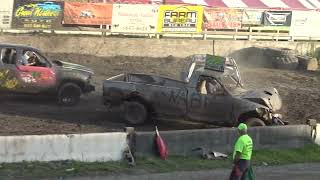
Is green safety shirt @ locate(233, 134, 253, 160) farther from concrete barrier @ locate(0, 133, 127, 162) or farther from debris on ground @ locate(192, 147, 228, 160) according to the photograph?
concrete barrier @ locate(0, 133, 127, 162)

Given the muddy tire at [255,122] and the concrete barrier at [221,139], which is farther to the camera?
the muddy tire at [255,122]

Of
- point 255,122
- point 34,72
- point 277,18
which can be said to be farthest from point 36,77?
point 277,18

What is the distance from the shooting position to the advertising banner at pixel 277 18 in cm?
3431

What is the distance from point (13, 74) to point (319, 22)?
2190 centimetres

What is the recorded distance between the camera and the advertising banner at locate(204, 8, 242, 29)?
32.4m

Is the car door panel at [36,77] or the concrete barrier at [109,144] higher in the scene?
the car door panel at [36,77]

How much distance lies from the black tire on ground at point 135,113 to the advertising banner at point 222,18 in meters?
15.9

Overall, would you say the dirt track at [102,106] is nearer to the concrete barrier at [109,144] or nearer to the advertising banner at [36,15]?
the concrete barrier at [109,144]

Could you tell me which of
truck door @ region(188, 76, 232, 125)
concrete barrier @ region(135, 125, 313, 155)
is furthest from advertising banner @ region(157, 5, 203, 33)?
concrete barrier @ region(135, 125, 313, 155)

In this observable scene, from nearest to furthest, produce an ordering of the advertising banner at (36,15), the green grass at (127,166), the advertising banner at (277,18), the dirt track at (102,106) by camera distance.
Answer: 1. the green grass at (127,166)
2. the dirt track at (102,106)
3. the advertising banner at (36,15)
4. the advertising banner at (277,18)

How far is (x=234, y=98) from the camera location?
54.7 ft

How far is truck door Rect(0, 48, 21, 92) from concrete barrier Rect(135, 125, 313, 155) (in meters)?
5.60

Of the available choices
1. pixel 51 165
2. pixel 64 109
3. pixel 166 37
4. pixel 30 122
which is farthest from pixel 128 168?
pixel 166 37

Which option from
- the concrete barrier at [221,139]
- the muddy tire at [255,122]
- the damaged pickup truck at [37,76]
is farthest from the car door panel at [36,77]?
the muddy tire at [255,122]
